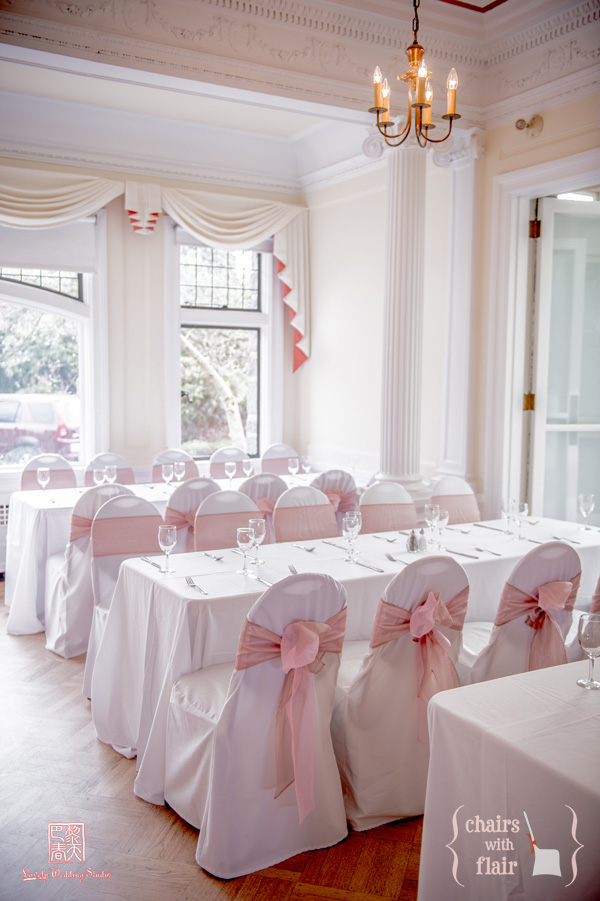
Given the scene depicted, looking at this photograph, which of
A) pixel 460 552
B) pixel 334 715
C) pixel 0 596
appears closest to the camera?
pixel 334 715

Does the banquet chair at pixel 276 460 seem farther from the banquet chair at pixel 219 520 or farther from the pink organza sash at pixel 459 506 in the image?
the banquet chair at pixel 219 520

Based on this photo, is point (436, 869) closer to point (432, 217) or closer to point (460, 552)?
point (460, 552)

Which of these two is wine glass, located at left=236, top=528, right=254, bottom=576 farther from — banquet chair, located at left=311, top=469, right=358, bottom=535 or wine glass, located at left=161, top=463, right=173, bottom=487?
wine glass, located at left=161, top=463, right=173, bottom=487

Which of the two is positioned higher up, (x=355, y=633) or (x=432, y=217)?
(x=432, y=217)

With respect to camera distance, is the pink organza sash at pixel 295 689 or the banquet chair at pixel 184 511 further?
the banquet chair at pixel 184 511

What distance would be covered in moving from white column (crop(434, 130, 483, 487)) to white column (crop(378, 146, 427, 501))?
30 cm

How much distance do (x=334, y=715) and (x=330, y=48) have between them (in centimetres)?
387

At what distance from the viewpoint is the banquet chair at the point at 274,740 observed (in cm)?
234

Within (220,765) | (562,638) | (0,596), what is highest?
(562,638)

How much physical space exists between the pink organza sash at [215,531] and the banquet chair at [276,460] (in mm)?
2492

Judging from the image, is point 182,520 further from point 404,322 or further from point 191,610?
point 404,322

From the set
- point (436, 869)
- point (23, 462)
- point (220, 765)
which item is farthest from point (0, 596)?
point (436, 869)

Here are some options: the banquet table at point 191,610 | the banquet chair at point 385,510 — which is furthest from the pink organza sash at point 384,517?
the banquet table at point 191,610

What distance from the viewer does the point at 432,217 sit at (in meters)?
5.59
